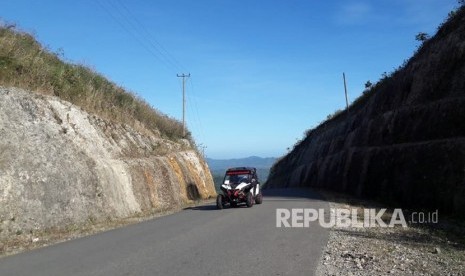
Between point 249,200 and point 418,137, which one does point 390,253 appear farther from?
point 418,137

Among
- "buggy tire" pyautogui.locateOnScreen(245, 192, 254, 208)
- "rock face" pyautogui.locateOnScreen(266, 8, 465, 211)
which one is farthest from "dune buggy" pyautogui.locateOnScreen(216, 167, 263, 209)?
"rock face" pyautogui.locateOnScreen(266, 8, 465, 211)

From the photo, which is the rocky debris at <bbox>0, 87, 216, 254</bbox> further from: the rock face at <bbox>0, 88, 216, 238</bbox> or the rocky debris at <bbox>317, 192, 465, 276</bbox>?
the rocky debris at <bbox>317, 192, 465, 276</bbox>

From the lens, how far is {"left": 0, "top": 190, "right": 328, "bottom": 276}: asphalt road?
8.70 meters

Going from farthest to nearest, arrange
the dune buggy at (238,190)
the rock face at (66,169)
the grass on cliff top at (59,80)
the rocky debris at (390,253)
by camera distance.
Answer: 1. the dune buggy at (238,190)
2. the grass on cliff top at (59,80)
3. the rock face at (66,169)
4. the rocky debris at (390,253)

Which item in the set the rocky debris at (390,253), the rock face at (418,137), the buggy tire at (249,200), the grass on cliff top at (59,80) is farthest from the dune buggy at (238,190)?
the rocky debris at (390,253)

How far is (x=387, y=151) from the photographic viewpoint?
27.7 m

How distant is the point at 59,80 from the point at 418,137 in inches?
712

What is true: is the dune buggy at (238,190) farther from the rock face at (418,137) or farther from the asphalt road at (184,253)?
the rock face at (418,137)

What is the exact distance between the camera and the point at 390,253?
33.7 feet

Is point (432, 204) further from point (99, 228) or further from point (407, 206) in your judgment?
point (99, 228)

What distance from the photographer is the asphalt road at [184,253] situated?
8695 mm

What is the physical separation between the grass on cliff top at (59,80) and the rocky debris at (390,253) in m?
12.9

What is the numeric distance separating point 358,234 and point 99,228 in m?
8.28

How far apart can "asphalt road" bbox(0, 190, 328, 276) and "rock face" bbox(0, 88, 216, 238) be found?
256 centimetres
